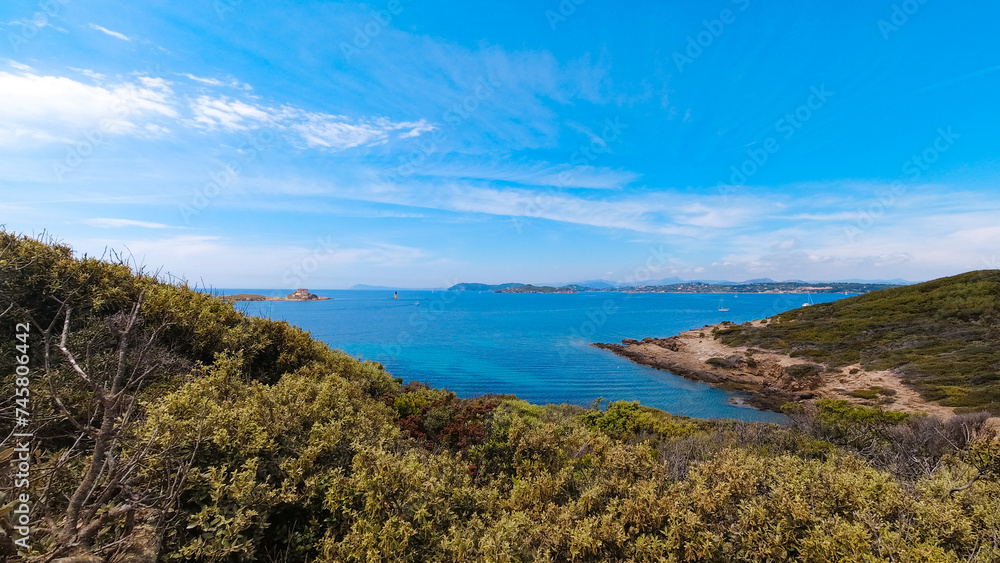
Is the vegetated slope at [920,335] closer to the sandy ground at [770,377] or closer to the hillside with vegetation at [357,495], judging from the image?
the sandy ground at [770,377]

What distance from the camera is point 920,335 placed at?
3906 cm

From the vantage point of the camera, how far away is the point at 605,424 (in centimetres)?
1703

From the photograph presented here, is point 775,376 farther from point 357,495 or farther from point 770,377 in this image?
point 357,495

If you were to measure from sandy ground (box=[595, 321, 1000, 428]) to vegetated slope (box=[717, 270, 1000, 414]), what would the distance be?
1365mm

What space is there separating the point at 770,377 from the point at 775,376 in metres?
0.44

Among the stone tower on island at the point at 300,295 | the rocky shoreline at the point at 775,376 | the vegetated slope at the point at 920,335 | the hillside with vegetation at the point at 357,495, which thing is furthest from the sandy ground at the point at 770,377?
the stone tower on island at the point at 300,295

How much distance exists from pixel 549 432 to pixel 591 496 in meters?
2.15

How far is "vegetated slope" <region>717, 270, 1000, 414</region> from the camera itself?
1120 inches

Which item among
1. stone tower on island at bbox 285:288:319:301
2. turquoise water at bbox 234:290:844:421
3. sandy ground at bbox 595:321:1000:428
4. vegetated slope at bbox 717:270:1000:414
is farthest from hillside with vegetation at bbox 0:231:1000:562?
stone tower on island at bbox 285:288:319:301

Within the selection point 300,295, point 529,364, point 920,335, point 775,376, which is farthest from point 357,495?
point 300,295

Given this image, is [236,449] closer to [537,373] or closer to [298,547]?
[298,547]

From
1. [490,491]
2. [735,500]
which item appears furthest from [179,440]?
[735,500]

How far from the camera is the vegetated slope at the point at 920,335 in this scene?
93.4ft

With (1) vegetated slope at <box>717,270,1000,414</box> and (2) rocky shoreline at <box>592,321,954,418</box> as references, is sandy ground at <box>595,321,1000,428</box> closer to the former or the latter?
(2) rocky shoreline at <box>592,321,954,418</box>
